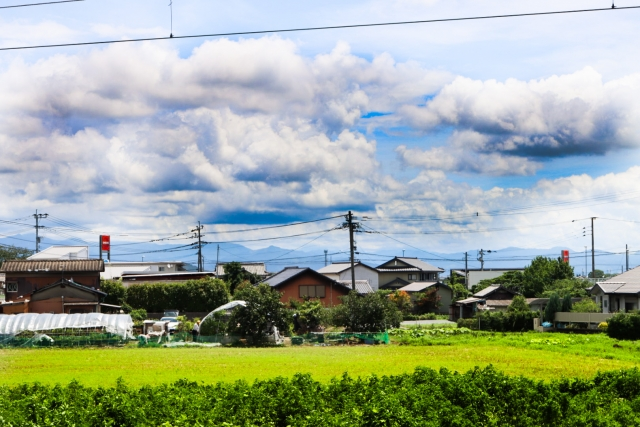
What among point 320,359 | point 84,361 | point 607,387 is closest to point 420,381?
point 607,387

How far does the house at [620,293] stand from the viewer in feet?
157

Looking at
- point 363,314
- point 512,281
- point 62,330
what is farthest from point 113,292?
point 512,281

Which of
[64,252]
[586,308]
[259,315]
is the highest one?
[64,252]

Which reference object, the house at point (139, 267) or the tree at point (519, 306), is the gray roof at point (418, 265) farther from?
A: the tree at point (519, 306)

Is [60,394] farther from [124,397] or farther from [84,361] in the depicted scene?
[84,361]

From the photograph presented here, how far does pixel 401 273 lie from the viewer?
285ft

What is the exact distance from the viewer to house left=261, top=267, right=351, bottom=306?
2296 inches

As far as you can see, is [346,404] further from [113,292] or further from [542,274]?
[542,274]

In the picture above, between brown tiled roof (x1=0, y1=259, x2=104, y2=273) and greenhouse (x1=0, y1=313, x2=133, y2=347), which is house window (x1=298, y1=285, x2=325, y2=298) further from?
greenhouse (x1=0, y1=313, x2=133, y2=347)

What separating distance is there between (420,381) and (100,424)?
8280 mm

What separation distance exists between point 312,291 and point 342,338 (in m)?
19.4

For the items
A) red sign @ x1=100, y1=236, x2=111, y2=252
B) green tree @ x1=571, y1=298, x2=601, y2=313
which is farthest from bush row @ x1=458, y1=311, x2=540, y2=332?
red sign @ x1=100, y1=236, x2=111, y2=252

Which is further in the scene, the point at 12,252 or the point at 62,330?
the point at 12,252

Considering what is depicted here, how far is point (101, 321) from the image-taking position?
3978cm
